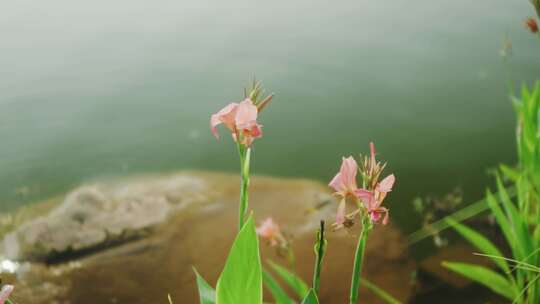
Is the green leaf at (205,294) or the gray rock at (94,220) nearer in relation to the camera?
the green leaf at (205,294)

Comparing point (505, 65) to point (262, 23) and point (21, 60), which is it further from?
point (21, 60)

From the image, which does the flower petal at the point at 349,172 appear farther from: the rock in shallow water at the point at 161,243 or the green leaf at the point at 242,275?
the rock in shallow water at the point at 161,243

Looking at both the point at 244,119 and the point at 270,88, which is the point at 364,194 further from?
the point at 270,88

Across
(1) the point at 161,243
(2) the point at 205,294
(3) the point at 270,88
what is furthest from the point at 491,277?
(3) the point at 270,88

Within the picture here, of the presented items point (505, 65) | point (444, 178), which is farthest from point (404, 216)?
point (505, 65)

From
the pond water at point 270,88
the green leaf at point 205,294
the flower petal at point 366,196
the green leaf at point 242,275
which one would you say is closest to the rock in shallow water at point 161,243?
the pond water at point 270,88

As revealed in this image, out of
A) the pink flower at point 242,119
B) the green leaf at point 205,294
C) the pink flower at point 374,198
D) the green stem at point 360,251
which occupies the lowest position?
the green leaf at point 205,294

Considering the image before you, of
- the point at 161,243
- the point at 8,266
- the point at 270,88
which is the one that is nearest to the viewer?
the point at 8,266
